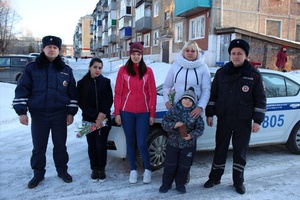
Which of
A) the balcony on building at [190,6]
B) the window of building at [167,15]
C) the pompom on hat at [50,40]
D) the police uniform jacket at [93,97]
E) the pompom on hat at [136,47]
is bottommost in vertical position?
the police uniform jacket at [93,97]

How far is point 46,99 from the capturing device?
12.3ft

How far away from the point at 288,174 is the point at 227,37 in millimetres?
15197

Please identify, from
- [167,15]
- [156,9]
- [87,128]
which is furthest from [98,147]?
[156,9]

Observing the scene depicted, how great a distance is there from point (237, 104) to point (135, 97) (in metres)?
1.28

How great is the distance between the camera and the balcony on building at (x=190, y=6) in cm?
1925

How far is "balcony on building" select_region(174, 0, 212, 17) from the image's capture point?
19250 mm

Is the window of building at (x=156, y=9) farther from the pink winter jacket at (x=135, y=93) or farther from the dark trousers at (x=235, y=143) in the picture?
the dark trousers at (x=235, y=143)

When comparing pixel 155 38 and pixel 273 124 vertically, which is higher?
pixel 155 38

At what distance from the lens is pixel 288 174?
437 cm

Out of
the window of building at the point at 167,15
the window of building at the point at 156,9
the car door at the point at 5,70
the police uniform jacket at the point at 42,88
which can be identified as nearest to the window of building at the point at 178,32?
the window of building at the point at 167,15

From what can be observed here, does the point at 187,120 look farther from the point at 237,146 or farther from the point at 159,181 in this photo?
the point at 159,181

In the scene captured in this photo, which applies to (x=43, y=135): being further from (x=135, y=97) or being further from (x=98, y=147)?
(x=135, y=97)

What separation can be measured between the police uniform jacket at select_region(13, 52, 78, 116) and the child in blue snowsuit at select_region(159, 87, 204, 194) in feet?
4.61

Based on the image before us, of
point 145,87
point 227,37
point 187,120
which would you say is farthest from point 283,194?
point 227,37
